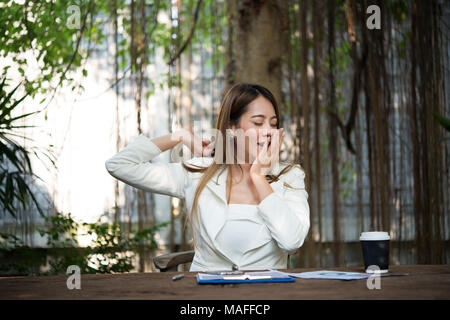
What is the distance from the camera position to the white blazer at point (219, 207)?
5.12 ft

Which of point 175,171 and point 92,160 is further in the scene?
point 92,160

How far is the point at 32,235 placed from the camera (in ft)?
10.8

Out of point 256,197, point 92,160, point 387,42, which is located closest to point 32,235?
point 92,160

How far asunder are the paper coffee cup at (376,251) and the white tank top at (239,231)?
0.45m

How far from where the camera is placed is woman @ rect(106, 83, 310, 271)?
1644 millimetres

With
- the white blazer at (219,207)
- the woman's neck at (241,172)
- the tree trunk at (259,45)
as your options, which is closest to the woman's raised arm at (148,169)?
the white blazer at (219,207)

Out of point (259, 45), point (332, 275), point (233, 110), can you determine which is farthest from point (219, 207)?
point (259, 45)

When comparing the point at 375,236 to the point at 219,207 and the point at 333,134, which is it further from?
the point at 333,134

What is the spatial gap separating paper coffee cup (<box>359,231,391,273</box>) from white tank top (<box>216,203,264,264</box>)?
1.47 feet

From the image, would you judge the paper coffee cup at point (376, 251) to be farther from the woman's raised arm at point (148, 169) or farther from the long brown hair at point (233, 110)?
the woman's raised arm at point (148, 169)

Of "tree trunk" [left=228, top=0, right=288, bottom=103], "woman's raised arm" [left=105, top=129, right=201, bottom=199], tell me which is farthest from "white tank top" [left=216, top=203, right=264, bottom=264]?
"tree trunk" [left=228, top=0, right=288, bottom=103]

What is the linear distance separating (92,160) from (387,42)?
6.84ft
